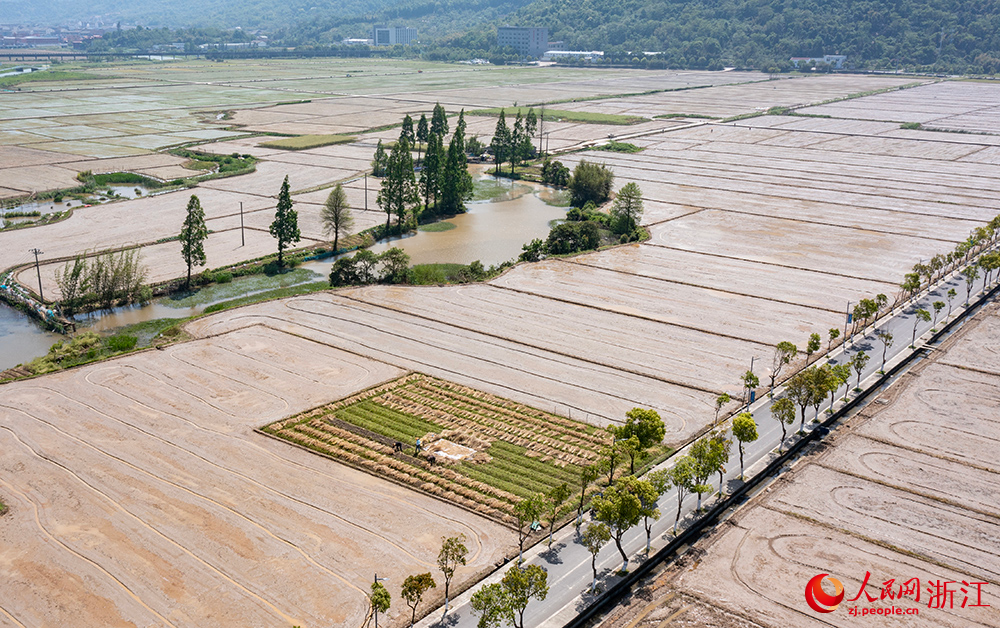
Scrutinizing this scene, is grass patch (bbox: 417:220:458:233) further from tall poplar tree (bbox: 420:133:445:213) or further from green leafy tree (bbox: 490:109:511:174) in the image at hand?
green leafy tree (bbox: 490:109:511:174)

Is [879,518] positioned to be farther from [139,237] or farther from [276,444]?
[139,237]

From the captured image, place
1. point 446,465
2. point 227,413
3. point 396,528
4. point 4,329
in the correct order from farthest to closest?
point 4,329
point 227,413
point 446,465
point 396,528

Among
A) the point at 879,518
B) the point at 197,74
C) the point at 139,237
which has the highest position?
the point at 197,74

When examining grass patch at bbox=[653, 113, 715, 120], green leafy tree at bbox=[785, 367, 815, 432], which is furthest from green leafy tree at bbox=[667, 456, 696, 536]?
grass patch at bbox=[653, 113, 715, 120]

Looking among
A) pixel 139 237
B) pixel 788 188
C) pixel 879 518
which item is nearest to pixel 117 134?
pixel 139 237

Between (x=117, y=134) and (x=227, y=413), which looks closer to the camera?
(x=227, y=413)

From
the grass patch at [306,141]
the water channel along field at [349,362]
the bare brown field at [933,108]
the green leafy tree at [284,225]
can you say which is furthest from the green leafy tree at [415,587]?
the bare brown field at [933,108]

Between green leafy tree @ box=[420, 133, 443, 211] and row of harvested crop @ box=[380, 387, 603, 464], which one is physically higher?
green leafy tree @ box=[420, 133, 443, 211]
